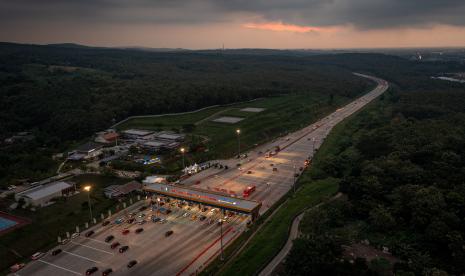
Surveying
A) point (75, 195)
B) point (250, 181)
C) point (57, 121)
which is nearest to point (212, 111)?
point (57, 121)

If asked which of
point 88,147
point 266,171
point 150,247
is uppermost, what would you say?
point 88,147

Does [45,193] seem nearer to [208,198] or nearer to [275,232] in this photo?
[208,198]

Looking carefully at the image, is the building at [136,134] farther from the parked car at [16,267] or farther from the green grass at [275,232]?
the parked car at [16,267]

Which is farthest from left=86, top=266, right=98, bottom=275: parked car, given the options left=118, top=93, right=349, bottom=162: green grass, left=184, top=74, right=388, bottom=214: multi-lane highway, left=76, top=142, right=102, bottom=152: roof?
left=76, top=142, right=102, bottom=152: roof

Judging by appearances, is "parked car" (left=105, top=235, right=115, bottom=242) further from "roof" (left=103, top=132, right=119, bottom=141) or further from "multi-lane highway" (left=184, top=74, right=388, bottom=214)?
"roof" (left=103, top=132, right=119, bottom=141)

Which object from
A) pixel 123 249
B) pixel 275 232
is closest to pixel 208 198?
pixel 275 232

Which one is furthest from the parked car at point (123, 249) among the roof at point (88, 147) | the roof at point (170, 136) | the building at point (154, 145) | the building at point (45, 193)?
the roof at point (170, 136)
